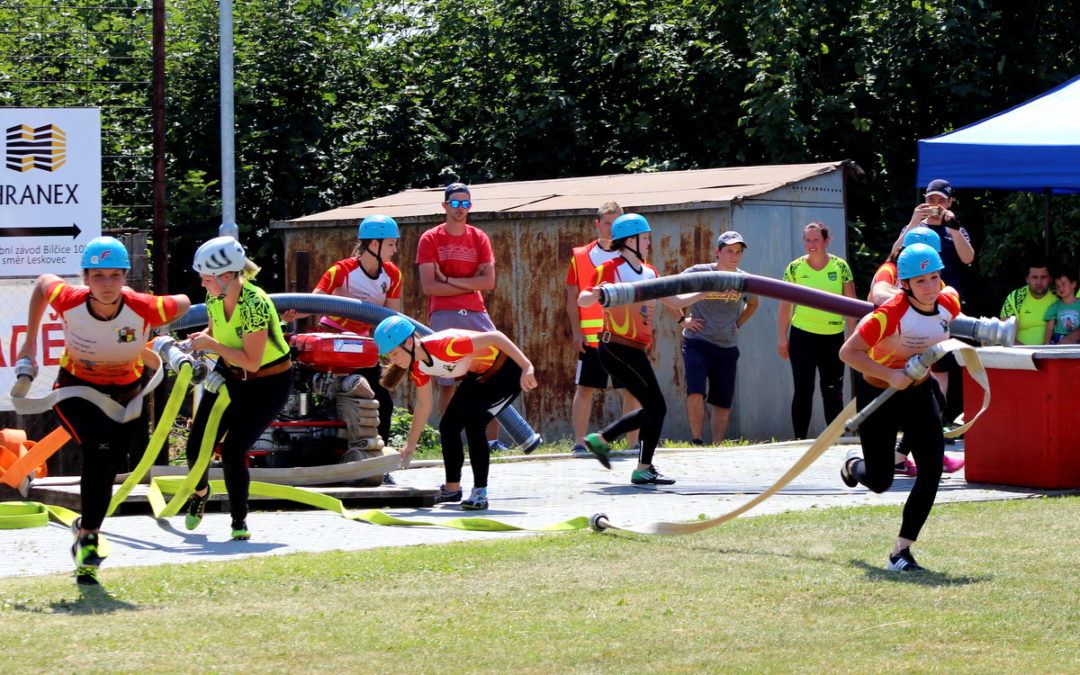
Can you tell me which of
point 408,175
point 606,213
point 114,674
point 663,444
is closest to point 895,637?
point 114,674

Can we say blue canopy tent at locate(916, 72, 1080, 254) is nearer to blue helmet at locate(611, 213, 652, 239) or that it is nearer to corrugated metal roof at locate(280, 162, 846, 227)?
corrugated metal roof at locate(280, 162, 846, 227)

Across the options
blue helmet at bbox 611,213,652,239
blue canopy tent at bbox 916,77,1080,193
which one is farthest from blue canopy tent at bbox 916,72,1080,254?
blue helmet at bbox 611,213,652,239

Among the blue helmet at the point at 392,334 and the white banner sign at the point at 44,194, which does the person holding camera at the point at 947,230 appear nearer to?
the blue helmet at the point at 392,334

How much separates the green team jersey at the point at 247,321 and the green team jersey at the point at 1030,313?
7.04m

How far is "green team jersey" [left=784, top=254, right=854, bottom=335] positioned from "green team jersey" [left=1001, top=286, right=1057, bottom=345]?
153 centimetres

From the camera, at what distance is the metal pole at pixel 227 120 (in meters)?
18.2

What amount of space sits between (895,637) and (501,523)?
11.8ft

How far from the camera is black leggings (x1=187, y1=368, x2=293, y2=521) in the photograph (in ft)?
30.2

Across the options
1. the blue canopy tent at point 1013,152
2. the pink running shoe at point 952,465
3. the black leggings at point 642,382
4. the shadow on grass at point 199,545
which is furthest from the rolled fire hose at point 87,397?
the blue canopy tent at point 1013,152

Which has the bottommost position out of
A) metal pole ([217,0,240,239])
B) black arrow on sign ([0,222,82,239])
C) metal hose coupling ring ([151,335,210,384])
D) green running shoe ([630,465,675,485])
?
green running shoe ([630,465,675,485])

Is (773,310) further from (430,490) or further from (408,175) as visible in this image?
(408,175)

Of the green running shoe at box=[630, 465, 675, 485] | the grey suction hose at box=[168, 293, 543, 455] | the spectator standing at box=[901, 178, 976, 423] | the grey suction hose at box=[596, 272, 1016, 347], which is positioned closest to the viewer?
the grey suction hose at box=[596, 272, 1016, 347]

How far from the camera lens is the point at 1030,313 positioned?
13.8 m

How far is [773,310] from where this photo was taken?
15.5 metres
